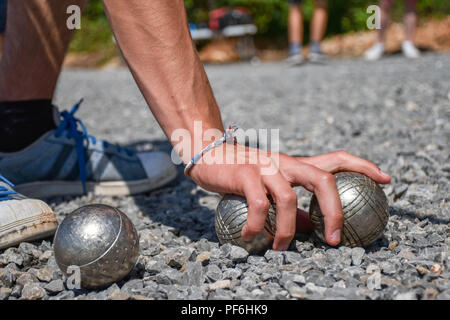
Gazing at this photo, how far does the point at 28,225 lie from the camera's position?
1959mm

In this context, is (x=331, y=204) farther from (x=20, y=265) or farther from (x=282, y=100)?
(x=282, y=100)

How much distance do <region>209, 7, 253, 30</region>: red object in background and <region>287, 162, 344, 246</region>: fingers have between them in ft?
39.7

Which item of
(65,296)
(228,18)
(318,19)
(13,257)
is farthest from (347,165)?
(228,18)

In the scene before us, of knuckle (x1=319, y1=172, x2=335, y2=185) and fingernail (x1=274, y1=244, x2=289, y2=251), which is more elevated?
knuckle (x1=319, y1=172, x2=335, y2=185)

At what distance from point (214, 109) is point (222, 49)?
12269 millimetres

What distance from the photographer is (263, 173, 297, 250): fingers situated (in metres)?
1.62

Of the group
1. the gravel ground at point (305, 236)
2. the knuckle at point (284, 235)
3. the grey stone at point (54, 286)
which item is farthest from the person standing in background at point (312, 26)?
the grey stone at point (54, 286)

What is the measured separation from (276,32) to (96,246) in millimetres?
13862

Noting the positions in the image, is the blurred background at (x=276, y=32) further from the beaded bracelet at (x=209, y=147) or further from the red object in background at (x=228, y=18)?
the beaded bracelet at (x=209, y=147)

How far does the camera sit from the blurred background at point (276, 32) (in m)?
12.1

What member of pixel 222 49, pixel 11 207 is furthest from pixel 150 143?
pixel 222 49

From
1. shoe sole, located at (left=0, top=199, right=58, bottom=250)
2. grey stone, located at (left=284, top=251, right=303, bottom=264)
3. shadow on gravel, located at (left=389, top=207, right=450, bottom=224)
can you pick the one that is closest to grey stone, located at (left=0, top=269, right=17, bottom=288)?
shoe sole, located at (left=0, top=199, right=58, bottom=250)

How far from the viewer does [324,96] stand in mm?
5695

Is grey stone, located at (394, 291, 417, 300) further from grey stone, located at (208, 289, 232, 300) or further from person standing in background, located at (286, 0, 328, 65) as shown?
person standing in background, located at (286, 0, 328, 65)
